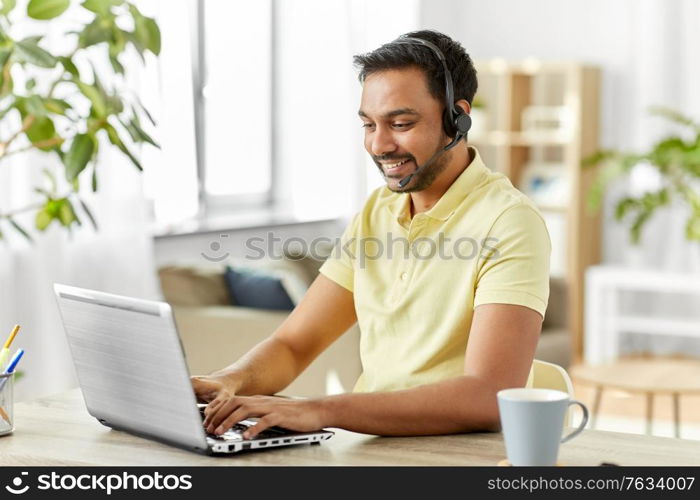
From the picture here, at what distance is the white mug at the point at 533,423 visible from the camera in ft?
4.28

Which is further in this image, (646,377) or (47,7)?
(646,377)

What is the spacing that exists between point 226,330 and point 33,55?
2.00m

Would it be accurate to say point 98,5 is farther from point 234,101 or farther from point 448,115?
point 234,101

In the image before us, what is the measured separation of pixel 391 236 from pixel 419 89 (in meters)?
0.28

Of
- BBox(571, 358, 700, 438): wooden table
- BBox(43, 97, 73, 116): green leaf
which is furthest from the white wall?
BBox(43, 97, 73, 116): green leaf

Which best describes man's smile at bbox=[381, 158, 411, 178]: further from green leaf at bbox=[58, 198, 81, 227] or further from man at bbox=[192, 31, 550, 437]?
green leaf at bbox=[58, 198, 81, 227]

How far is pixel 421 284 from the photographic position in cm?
188

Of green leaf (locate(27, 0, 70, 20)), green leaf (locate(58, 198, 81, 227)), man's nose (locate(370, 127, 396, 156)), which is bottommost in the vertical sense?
green leaf (locate(58, 198, 81, 227))

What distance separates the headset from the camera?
6.16ft

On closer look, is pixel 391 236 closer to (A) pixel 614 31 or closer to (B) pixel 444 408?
(B) pixel 444 408

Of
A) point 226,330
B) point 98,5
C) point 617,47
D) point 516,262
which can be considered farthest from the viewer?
point 617,47

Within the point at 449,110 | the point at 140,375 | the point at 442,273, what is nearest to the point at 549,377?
the point at 442,273

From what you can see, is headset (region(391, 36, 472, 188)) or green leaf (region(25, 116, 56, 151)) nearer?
headset (region(391, 36, 472, 188))

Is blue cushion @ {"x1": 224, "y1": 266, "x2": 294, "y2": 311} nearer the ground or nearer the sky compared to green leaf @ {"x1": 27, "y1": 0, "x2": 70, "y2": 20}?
nearer the ground
